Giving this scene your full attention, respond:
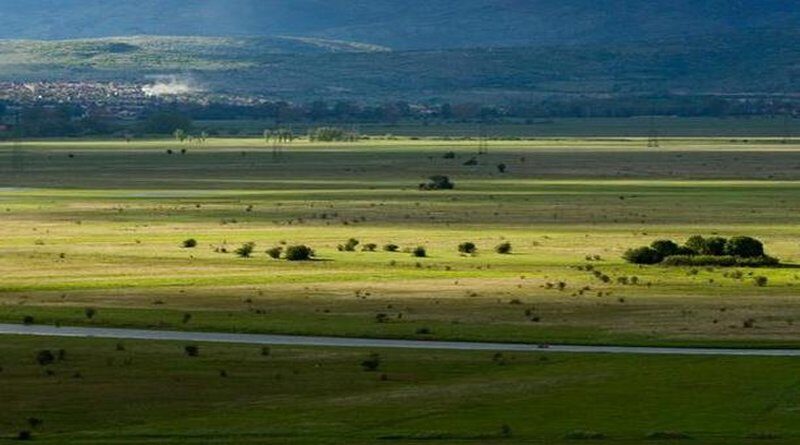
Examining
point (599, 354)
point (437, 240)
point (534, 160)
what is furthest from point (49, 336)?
point (534, 160)

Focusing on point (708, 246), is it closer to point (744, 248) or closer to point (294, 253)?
point (744, 248)

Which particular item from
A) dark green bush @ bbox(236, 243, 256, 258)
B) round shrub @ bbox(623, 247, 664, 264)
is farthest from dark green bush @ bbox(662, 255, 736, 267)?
dark green bush @ bbox(236, 243, 256, 258)

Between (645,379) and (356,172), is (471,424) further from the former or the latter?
(356,172)

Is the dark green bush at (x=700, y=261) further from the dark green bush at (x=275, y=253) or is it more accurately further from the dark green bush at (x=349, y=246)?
the dark green bush at (x=275, y=253)

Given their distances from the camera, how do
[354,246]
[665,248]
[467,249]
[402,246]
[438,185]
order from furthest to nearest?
[438,185] < [402,246] < [354,246] < [467,249] < [665,248]

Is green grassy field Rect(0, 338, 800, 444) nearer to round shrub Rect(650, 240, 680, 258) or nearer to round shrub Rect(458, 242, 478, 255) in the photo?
round shrub Rect(650, 240, 680, 258)

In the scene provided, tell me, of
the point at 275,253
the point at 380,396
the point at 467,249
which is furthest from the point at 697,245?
the point at 380,396
